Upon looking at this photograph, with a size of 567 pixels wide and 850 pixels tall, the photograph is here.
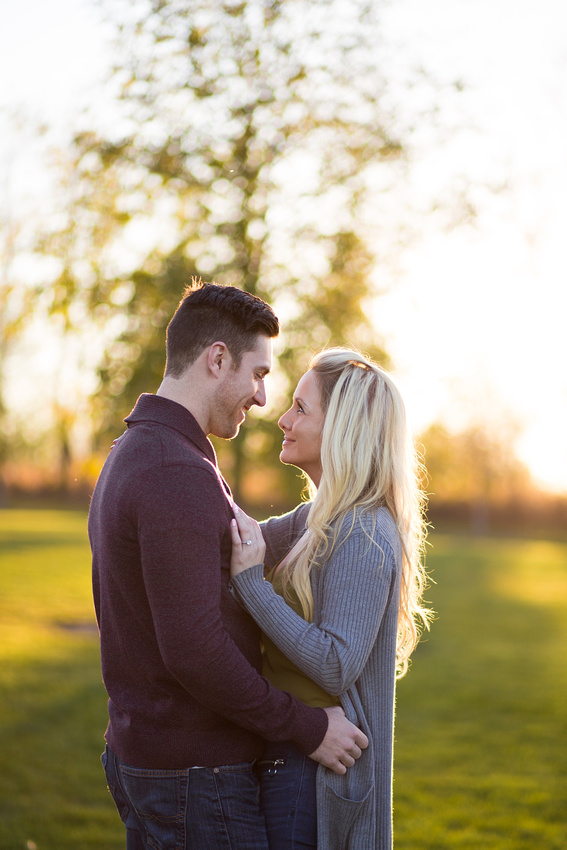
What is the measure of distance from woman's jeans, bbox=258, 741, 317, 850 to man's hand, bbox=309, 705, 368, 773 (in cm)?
7

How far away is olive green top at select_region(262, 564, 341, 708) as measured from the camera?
2539mm

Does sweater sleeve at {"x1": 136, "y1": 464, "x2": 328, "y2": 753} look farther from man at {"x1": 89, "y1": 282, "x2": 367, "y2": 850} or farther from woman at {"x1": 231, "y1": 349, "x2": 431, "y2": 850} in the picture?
woman at {"x1": 231, "y1": 349, "x2": 431, "y2": 850}

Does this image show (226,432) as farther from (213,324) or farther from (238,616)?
(238,616)

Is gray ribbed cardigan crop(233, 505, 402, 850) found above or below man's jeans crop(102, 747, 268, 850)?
above

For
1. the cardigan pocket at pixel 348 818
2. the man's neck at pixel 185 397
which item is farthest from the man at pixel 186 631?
the cardigan pocket at pixel 348 818

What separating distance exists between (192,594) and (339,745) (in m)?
0.71

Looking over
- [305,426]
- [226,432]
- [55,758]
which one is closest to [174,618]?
[226,432]

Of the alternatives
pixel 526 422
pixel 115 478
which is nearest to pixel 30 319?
pixel 115 478

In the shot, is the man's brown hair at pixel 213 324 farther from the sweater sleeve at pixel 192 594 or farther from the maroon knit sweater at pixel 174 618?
the sweater sleeve at pixel 192 594

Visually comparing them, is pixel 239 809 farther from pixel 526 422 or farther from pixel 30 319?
pixel 526 422

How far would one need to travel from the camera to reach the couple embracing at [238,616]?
224 cm

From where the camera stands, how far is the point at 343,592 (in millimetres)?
2486

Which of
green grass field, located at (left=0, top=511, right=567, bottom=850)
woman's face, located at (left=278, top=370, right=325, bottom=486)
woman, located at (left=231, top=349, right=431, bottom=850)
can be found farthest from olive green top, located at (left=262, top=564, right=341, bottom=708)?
green grass field, located at (left=0, top=511, right=567, bottom=850)

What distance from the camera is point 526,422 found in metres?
41.4
